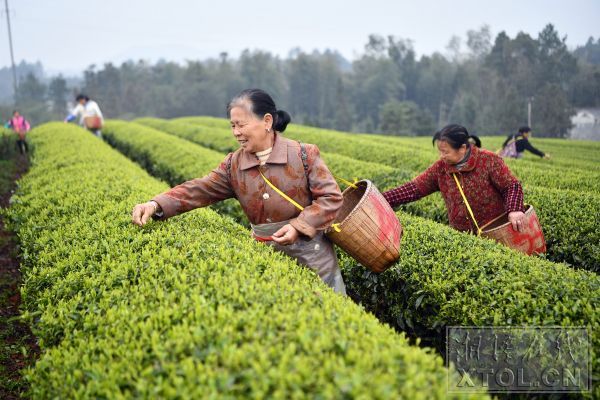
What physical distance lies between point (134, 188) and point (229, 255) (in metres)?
3.21

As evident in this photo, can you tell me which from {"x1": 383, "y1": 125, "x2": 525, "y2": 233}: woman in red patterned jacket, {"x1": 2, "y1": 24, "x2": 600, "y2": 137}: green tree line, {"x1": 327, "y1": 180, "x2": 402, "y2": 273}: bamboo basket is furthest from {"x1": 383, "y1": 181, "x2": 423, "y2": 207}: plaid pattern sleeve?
{"x1": 2, "y1": 24, "x2": 600, "y2": 137}: green tree line

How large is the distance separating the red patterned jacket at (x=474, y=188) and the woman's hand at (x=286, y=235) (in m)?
1.93

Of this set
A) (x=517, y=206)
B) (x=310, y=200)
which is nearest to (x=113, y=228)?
(x=310, y=200)

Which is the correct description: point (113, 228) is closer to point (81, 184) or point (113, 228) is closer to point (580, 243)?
point (81, 184)

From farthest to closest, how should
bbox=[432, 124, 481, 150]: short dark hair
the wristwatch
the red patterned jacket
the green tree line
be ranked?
1. the green tree line
2. the red patterned jacket
3. bbox=[432, 124, 481, 150]: short dark hair
4. the wristwatch

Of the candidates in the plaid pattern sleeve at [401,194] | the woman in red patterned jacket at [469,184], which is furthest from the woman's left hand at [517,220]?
the plaid pattern sleeve at [401,194]

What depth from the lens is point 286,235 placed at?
2.95 metres

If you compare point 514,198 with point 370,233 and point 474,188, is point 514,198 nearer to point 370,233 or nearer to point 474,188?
point 474,188

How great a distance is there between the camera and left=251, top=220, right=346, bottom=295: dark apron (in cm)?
335

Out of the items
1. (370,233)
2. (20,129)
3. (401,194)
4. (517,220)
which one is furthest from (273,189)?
(20,129)

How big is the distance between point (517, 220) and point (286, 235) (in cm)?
251

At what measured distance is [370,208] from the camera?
3201mm

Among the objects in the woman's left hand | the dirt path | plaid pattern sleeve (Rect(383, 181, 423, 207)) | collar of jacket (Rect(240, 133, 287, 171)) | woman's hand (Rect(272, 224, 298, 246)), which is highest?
collar of jacket (Rect(240, 133, 287, 171))

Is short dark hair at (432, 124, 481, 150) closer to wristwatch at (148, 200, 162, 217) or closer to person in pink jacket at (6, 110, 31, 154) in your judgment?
wristwatch at (148, 200, 162, 217)
